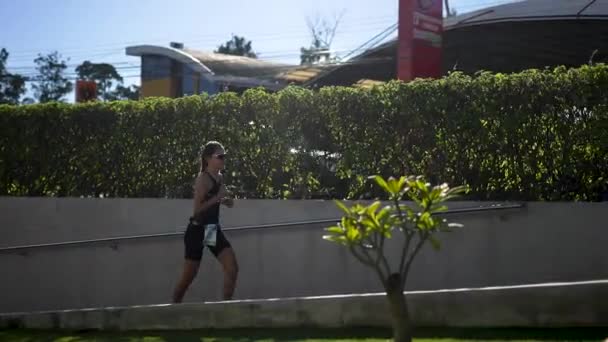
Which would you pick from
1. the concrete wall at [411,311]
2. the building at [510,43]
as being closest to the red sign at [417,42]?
the building at [510,43]

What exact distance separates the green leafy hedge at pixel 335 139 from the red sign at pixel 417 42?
6.54m

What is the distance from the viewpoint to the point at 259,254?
34.1 ft

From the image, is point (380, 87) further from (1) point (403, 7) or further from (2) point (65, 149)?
(1) point (403, 7)

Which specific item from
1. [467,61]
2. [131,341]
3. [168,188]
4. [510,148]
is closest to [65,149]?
[168,188]

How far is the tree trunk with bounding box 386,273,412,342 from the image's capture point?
17.3 feet

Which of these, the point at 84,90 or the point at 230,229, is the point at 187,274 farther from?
the point at 84,90

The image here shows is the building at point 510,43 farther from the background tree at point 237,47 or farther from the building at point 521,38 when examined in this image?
the background tree at point 237,47

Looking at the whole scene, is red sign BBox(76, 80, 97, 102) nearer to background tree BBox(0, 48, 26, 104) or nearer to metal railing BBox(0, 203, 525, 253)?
metal railing BBox(0, 203, 525, 253)

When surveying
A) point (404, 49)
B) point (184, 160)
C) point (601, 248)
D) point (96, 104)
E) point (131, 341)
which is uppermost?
point (404, 49)

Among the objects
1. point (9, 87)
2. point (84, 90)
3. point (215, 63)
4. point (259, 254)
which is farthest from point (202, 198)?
point (9, 87)

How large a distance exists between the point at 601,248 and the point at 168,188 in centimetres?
556

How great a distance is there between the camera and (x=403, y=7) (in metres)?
16.6

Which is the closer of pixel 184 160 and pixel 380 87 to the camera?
pixel 380 87

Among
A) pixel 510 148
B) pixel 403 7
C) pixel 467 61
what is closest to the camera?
pixel 510 148
